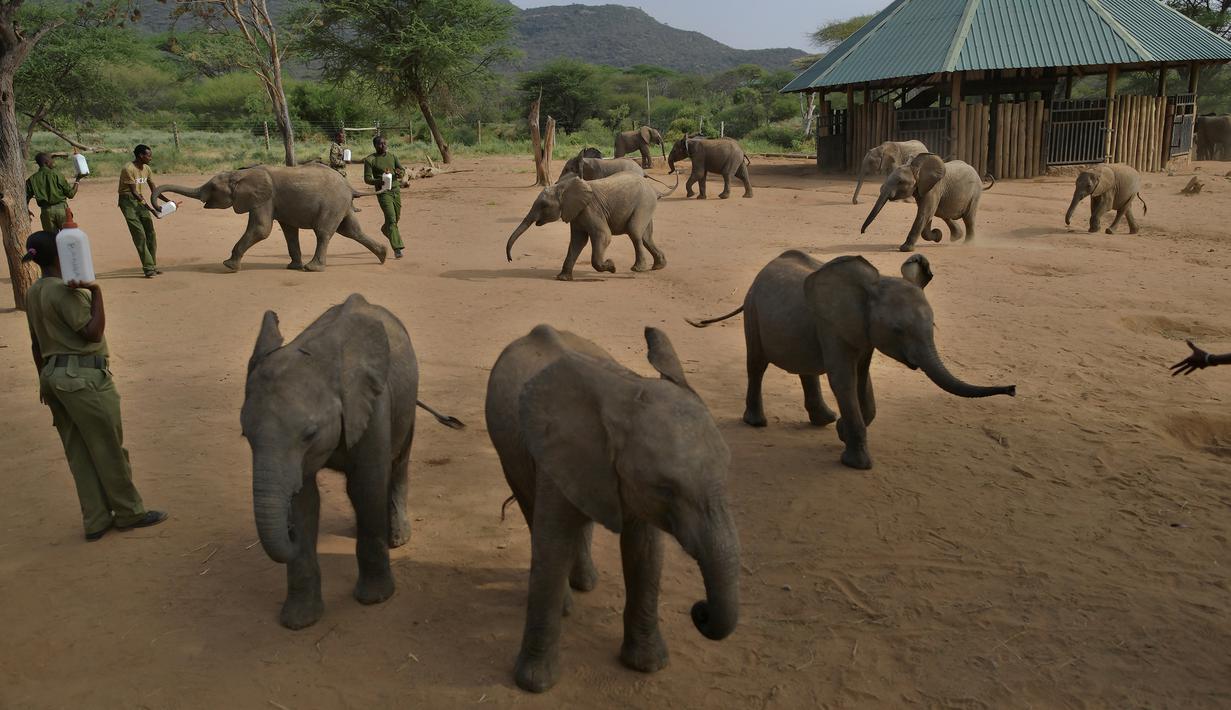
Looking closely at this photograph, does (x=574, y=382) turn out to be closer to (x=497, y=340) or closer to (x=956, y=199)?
(x=497, y=340)

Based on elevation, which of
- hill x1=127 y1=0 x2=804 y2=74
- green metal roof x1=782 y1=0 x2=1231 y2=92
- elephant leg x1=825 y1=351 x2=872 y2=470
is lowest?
elephant leg x1=825 y1=351 x2=872 y2=470

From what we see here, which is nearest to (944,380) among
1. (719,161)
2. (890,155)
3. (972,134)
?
(890,155)

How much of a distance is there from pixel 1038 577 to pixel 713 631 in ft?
8.12

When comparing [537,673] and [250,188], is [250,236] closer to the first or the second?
[250,188]

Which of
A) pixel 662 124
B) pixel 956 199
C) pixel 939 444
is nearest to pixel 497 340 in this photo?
pixel 939 444

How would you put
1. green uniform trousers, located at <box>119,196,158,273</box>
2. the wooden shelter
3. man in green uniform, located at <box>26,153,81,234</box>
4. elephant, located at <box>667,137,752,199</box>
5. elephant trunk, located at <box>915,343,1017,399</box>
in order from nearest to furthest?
elephant trunk, located at <box>915,343,1017,399</box> < man in green uniform, located at <box>26,153,81,234</box> < green uniform trousers, located at <box>119,196,158,273</box> < elephant, located at <box>667,137,752,199</box> < the wooden shelter

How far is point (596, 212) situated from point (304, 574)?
8.71 m

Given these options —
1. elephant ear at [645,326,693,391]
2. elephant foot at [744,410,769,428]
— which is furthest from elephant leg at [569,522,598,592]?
elephant foot at [744,410,769,428]

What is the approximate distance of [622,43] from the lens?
162750 mm

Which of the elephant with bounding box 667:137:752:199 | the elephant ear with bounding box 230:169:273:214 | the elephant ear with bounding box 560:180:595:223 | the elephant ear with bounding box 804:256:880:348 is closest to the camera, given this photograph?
the elephant ear with bounding box 804:256:880:348

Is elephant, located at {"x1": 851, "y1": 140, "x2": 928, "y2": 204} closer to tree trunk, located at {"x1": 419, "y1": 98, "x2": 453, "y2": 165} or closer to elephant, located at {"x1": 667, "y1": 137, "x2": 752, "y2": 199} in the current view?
elephant, located at {"x1": 667, "y1": 137, "x2": 752, "y2": 199}

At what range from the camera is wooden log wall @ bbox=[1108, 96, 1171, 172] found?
932 inches

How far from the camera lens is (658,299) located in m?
11.4

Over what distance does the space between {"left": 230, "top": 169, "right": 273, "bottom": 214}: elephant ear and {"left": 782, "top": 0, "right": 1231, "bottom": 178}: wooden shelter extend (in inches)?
638
